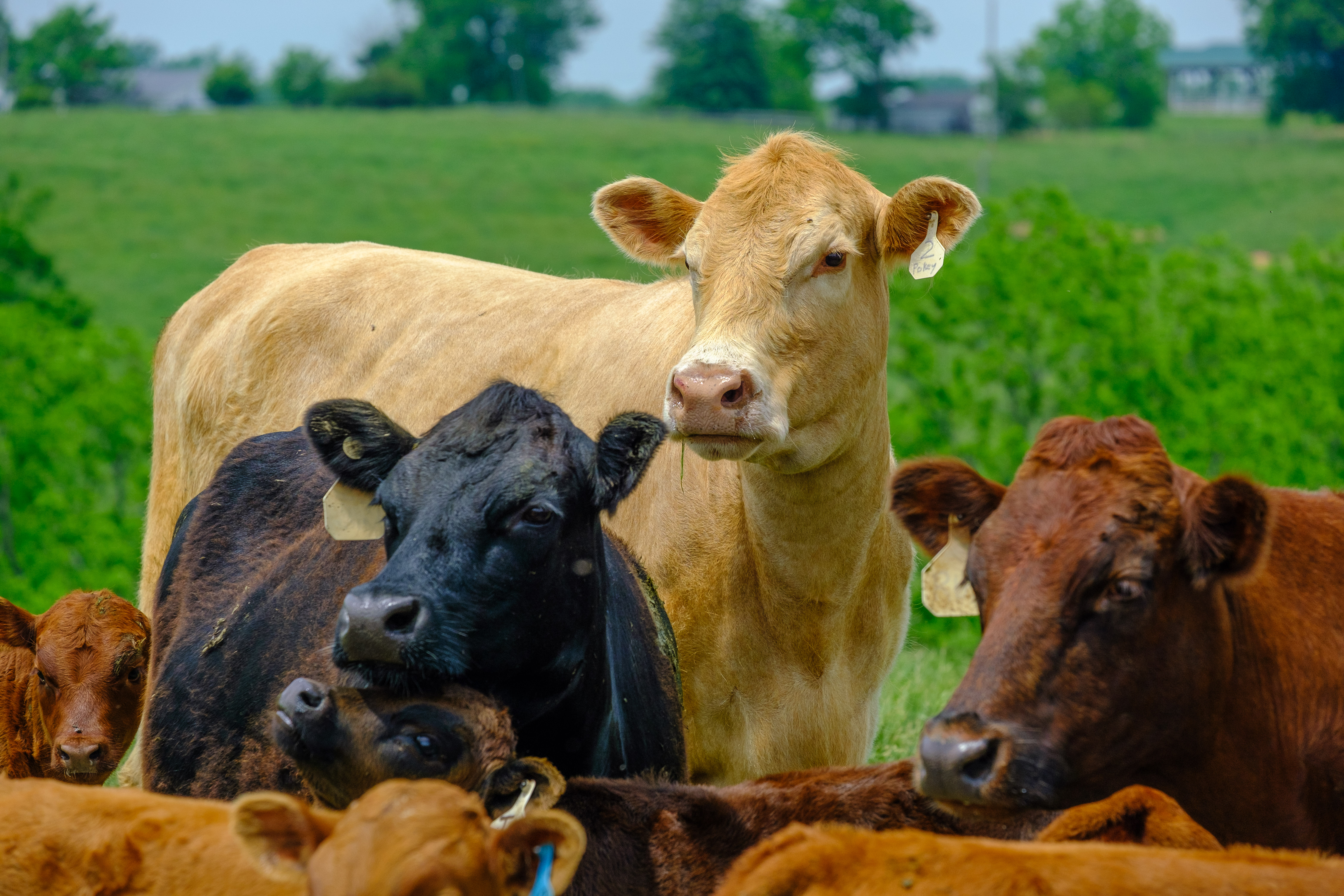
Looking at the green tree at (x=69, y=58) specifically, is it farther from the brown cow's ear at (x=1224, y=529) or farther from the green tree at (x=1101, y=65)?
the brown cow's ear at (x=1224, y=529)

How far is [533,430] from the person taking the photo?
Answer: 146 inches

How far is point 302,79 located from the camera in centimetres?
9375

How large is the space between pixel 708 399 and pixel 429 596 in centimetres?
134

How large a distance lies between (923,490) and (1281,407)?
41.8ft

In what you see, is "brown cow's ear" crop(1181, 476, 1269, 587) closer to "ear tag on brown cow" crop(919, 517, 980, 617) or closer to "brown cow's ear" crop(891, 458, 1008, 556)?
"brown cow's ear" crop(891, 458, 1008, 556)

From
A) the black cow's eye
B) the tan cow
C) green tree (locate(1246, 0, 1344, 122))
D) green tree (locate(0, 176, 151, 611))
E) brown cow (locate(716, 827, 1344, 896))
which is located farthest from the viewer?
green tree (locate(1246, 0, 1344, 122))

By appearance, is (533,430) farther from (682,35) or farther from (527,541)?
(682,35)

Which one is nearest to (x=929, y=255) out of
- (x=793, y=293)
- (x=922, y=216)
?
(x=922, y=216)

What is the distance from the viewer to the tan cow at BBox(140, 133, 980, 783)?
4770 mm

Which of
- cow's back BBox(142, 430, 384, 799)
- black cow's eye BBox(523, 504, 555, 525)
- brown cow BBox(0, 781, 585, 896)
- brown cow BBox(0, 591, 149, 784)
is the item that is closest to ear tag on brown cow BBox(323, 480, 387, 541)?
cow's back BBox(142, 430, 384, 799)

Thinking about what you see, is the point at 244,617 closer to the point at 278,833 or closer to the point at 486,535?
the point at 486,535

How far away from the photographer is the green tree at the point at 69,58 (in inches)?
3260

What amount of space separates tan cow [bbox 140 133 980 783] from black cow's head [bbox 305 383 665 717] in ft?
2.32

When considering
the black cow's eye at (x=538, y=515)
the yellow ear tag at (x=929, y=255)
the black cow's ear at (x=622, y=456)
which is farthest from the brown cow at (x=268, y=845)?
the yellow ear tag at (x=929, y=255)
